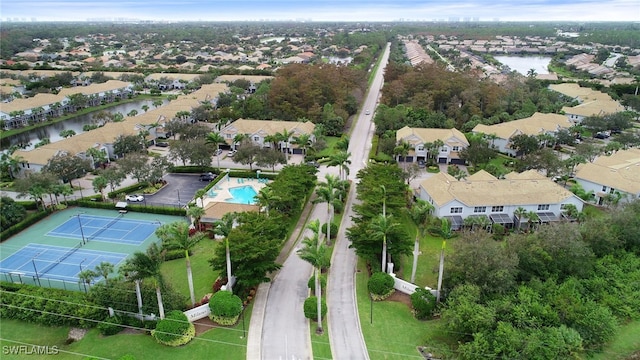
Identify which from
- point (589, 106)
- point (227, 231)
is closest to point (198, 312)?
point (227, 231)

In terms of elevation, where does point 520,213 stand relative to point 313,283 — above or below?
above

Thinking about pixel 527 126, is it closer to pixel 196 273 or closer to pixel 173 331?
pixel 196 273

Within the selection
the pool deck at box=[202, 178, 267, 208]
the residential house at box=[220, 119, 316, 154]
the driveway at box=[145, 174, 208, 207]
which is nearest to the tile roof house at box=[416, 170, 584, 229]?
the pool deck at box=[202, 178, 267, 208]

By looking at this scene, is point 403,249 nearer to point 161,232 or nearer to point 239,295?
point 239,295

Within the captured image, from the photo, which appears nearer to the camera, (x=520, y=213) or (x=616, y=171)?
(x=520, y=213)

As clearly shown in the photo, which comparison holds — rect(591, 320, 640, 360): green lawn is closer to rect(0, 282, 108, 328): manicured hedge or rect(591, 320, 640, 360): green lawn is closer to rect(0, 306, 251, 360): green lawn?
rect(0, 306, 251, 360): green lawn
